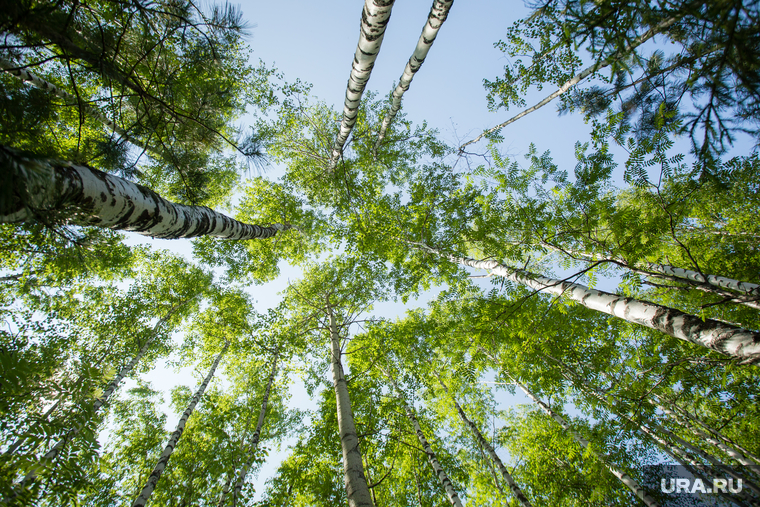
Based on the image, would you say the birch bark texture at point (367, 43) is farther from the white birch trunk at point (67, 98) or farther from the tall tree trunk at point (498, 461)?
the tall tree trunk at point (498, 461)

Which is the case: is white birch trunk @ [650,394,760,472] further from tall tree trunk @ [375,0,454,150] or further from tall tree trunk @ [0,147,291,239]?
tall tree trunk @ [0,147,291,239]

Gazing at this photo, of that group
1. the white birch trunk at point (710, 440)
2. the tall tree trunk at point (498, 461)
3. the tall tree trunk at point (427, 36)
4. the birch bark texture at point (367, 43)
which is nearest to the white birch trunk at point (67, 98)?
the birch bark texture at point (367, 43)

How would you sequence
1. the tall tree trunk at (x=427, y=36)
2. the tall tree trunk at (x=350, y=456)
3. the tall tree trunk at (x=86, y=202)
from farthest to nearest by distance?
the tall tree trunk at (x=427, y=36) → the tall tree trunk at (x=350, y=456) → the tall tree trunk at (x=86, y=202)

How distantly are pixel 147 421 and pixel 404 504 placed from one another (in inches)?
335

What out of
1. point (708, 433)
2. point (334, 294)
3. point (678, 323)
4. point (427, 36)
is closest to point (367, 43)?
point (427, 36)

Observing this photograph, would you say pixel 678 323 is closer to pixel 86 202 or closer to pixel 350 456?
pixel 350 456

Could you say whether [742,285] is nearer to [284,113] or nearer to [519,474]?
[519,474]

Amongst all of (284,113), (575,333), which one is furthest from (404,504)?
(284,113)

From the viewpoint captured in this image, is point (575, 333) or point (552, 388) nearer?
point (575, 333)

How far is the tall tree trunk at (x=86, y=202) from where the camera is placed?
0.85 meters

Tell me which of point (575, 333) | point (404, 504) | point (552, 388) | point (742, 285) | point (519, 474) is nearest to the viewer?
point (742, 285)

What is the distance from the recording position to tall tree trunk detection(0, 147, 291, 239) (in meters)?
0.85

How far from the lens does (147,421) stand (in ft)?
26.5

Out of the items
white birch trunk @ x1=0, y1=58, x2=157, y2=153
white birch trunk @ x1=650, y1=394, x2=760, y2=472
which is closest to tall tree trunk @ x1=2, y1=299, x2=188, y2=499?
white birch trunk @ x1=0, y1=58, x2=157, y2=153
